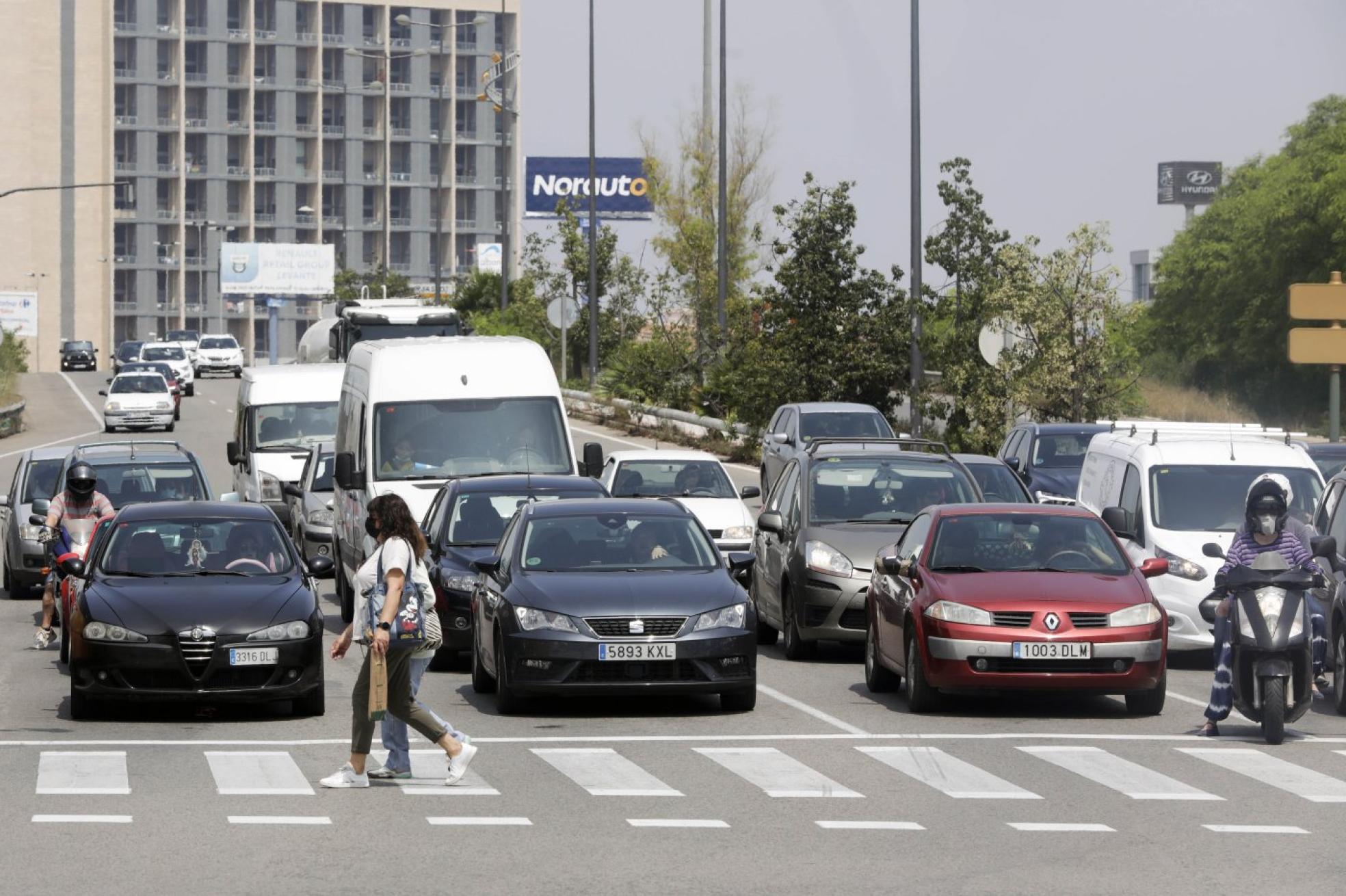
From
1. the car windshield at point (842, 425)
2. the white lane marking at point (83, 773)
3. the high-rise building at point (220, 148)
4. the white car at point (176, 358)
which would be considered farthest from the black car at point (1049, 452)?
the high-rise building at point (220, 148)

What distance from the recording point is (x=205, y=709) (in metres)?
16.2

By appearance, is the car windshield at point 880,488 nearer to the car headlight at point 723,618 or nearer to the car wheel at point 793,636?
the car wheel at point 793,636

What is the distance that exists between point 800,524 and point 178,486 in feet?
27.7

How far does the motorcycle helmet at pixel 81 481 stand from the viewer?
19719 mm

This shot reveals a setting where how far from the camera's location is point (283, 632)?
1516cm

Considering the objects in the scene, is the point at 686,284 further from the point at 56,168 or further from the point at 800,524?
the point at 56,168

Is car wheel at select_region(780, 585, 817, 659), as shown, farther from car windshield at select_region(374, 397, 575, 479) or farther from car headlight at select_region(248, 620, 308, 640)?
car headlight at select_region(248, 620, 308, 640)

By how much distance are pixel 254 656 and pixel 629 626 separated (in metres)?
2.45

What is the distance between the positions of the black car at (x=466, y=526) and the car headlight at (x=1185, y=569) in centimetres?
495

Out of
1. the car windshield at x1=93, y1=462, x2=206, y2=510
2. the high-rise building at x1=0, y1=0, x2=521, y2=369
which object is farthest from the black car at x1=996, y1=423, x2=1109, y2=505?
the high-rise building at x1=0, y1=0, x2=521, y2=369

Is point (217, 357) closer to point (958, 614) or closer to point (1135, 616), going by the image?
point (958, 614)

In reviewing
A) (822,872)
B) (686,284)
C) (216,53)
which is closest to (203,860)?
(822,872)

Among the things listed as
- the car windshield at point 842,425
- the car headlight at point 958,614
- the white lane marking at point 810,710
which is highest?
the car windshield at point 842,425

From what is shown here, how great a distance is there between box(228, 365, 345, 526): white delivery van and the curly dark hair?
20.2m
